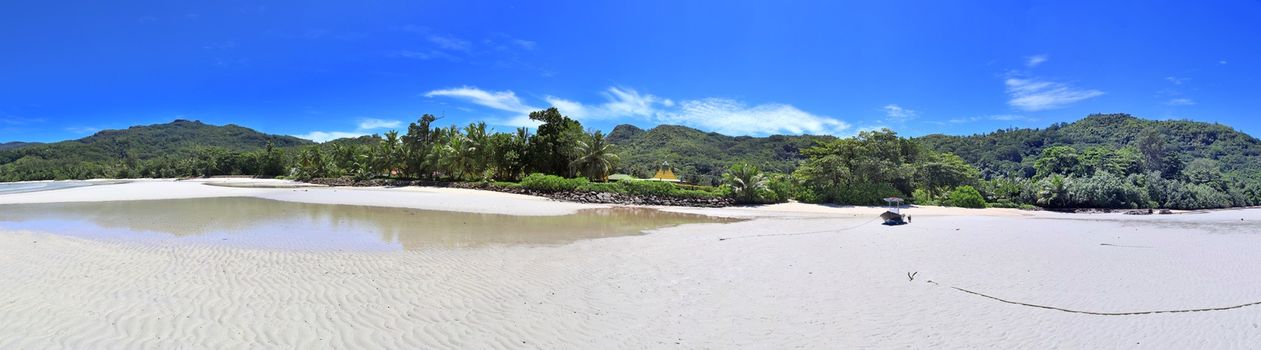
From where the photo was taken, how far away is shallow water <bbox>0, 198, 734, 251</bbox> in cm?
1420

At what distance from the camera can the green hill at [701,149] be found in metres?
99.2

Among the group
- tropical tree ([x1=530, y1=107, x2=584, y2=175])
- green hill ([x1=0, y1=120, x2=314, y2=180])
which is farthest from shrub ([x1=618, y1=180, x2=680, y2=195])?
green hill ([x1=0, y1=120, x2=314, y2=180])

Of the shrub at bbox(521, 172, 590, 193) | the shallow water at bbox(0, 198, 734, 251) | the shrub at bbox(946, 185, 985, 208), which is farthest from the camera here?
the shrub at bbox(521, 172, 590, 193)

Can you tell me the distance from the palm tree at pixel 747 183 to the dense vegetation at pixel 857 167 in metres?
0.07

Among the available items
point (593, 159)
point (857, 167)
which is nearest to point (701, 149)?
point (593, 159)

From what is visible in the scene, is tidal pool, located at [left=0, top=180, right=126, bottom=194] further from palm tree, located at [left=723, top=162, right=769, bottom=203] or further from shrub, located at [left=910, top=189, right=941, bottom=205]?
shrub, located at [left=910, top=189, right=941, bottom=205]

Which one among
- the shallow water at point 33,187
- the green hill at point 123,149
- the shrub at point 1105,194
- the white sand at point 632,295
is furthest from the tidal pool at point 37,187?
the shrub at point 1105,194

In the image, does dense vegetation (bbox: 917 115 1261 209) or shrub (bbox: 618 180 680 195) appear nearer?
dense vegetation (bbox: 917 115 1261 209)

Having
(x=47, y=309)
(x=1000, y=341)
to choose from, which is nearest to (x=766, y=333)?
(x=1000, y=341)

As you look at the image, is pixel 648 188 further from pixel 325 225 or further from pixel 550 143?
pixel 325 225

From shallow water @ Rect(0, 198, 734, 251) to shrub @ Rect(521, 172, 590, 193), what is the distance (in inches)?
410

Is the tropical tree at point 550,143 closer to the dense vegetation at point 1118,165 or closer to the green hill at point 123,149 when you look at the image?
the dense vegetation at point 1118,165

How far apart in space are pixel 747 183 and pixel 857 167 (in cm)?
805

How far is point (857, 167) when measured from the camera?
33.5m
